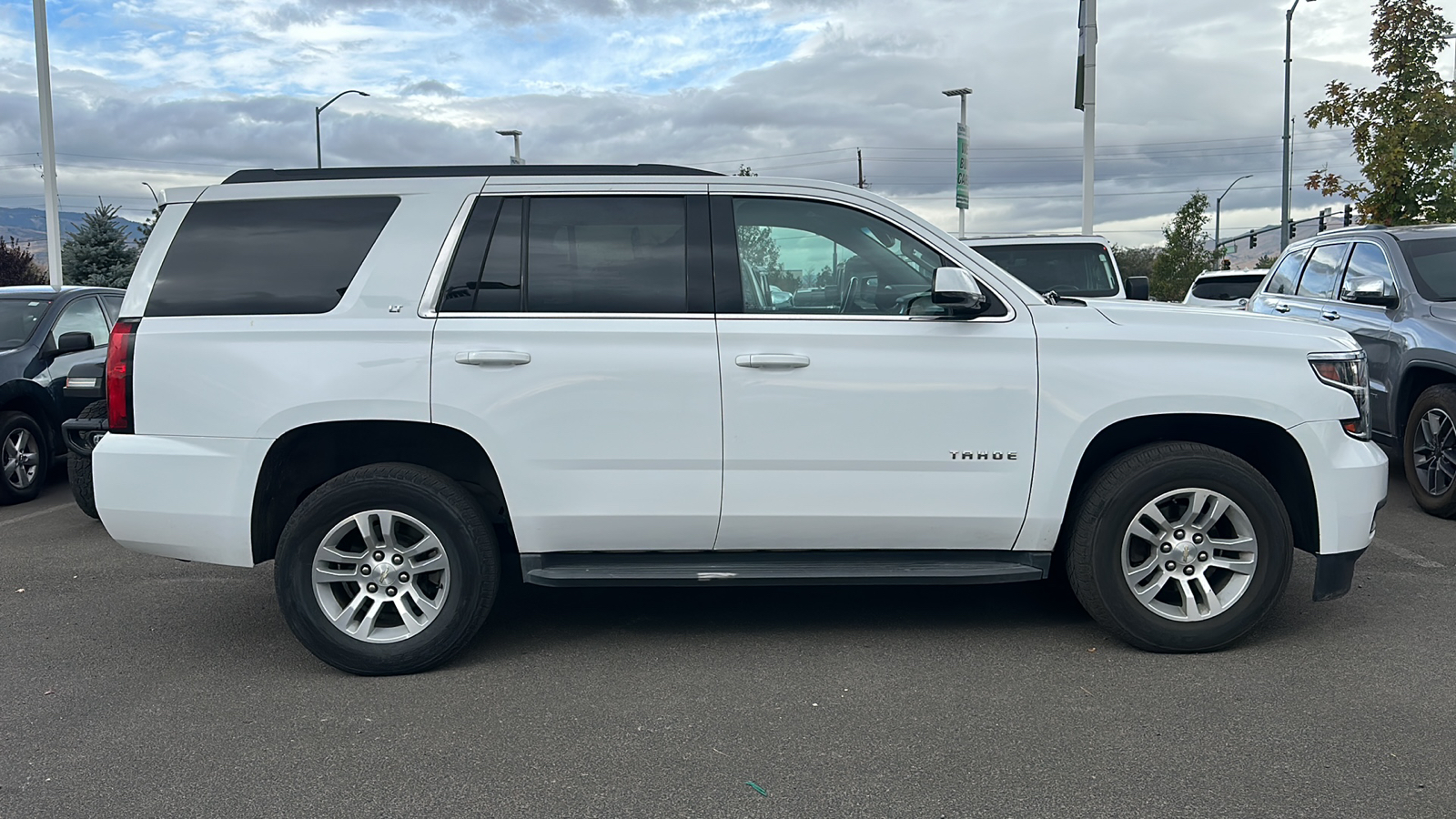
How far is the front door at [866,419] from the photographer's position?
4.29 metres

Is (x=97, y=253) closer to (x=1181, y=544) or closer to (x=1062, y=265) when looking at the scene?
(x=1062, y=265)

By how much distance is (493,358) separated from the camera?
167 inches

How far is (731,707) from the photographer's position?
13.0 feet

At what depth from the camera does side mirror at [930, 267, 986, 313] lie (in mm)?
4219

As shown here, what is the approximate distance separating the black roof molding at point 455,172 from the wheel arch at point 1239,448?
1.93 m

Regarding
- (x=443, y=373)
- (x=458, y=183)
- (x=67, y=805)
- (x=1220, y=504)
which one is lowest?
(x=67, y=805)

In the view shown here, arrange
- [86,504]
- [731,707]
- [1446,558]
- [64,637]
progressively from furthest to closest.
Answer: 1. [86,504]
2. [1446,558]
3. [64,637]
4. [731,707]

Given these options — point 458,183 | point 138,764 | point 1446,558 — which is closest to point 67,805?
point 138,764

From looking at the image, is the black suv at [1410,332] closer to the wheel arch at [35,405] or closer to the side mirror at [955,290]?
the side mirror at [955,290]

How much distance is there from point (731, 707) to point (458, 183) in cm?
230

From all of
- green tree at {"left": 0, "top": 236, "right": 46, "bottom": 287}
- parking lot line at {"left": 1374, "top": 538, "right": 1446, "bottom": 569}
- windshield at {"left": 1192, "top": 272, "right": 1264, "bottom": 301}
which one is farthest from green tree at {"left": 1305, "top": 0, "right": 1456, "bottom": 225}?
green tree at {"left": 0, "top": 236, "right": 46, "bottom": 287}

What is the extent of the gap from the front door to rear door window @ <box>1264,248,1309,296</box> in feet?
19.4

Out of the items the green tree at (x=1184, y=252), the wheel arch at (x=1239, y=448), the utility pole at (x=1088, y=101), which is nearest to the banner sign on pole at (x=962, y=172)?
the utility pole at (x=1088, y=101)

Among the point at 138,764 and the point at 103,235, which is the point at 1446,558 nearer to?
the point at 138,764
